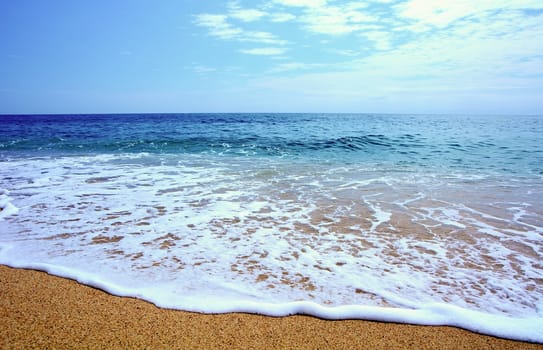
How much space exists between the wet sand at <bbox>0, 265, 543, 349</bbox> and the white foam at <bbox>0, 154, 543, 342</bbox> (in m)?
0.12

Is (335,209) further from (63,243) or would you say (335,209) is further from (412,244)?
(63,243)

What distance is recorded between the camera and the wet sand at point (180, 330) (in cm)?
228

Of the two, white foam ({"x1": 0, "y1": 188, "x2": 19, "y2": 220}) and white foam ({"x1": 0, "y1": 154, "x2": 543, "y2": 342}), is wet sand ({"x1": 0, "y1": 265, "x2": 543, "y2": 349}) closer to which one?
white foam ({"x1": 0, "y1": 154, "x2": 543, "y2": 342})

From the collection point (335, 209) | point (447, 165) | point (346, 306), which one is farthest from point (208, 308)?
point (447, 165)

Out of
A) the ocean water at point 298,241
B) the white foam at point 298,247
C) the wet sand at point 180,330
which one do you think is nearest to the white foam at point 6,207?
the ocean water at point 298,241

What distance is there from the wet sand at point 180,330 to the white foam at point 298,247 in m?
0.12

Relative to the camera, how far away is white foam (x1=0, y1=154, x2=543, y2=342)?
2803 mm

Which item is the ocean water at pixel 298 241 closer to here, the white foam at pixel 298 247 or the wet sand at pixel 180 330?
the white foam at pixel 298 247

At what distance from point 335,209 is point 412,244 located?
169 cm

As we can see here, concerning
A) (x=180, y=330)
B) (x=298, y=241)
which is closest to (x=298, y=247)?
(x=298, y=241)

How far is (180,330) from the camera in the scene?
2422mm

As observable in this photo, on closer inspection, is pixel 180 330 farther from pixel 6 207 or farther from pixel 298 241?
pixel 6 207

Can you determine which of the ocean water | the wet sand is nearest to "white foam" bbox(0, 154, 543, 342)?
the ocean water

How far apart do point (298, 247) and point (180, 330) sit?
1860 mm
